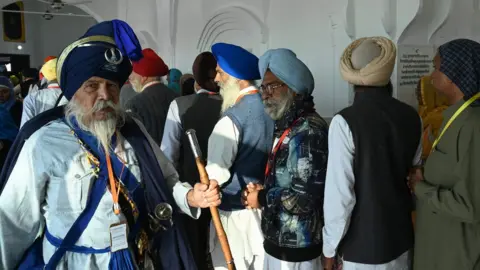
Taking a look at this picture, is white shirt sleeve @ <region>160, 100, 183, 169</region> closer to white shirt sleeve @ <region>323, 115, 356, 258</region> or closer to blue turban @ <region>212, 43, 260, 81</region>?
blue turban @ <region>212, 43, 260, 81</region>

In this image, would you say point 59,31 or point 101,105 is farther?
point 59,31

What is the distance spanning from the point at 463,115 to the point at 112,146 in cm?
136

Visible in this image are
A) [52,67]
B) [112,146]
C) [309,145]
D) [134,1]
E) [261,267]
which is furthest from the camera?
[134,1]

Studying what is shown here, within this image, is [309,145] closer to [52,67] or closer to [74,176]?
[74,176]

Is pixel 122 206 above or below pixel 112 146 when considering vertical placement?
below

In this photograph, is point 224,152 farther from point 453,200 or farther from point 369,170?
point 453,200

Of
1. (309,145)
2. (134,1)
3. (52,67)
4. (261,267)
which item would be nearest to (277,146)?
(309,145)

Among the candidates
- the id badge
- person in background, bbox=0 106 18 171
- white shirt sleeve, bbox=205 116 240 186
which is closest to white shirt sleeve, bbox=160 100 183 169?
white shirt sleeve, bbox=205 116 240 186

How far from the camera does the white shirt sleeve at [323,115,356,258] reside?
1935mm

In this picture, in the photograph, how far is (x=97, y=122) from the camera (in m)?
1.63

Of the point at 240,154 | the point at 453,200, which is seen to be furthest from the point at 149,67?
the point at 453,200

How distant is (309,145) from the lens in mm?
1981

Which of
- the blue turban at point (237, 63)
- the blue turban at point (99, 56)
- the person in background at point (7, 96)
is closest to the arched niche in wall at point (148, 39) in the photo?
the person in background at point (7, 96)

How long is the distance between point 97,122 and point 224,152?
79 cm
